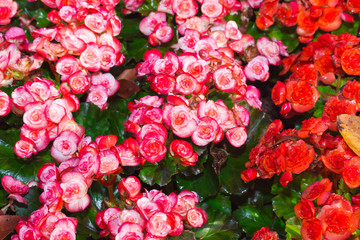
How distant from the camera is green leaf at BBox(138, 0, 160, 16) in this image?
1.46m

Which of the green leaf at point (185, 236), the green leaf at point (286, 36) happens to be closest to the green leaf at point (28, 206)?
the green leaf at point (185, 236)

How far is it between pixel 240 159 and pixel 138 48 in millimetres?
581

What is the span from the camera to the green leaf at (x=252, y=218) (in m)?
1.15

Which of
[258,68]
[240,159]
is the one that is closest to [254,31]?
[258,68]

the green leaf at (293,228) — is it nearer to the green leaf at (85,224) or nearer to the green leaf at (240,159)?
the green leaf at (240,159)

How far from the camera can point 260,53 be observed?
1.32m

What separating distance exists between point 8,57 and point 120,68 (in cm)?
41

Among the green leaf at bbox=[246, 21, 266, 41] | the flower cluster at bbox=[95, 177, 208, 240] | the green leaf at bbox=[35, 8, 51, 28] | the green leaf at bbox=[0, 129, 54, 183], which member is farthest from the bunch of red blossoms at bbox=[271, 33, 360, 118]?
the green leaf at bbox=[35, 8, 51, 28]

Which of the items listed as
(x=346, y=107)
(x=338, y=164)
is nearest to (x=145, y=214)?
(x=338, y=164)

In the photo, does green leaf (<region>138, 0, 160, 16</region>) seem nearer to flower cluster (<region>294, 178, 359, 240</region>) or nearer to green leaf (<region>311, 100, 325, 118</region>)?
green leaf (<region>311, 100, 325, 118</region>)

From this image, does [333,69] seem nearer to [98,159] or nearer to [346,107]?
[346,107]

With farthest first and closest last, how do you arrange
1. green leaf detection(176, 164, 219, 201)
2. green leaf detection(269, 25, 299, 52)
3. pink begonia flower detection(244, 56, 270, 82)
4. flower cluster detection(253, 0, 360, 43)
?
green leaf detection(269, 25, 299, 52) < flower cluster detection(253, 0, 360, 43) < pink begonia flower detection(244, 56, 270, 82) < green leaf detection(176, 164, 219, 201)

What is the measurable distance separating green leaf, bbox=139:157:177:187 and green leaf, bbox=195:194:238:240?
16 centimetres

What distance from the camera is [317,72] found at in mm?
1233
